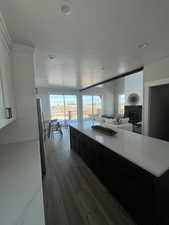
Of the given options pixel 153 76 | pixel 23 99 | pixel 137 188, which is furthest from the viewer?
pixel 153 76

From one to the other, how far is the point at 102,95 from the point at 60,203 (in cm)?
815

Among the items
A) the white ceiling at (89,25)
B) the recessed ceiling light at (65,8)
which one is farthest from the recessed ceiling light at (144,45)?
the recessed ceiling light at (65,8)

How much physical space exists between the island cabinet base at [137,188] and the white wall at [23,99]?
1.38 meters

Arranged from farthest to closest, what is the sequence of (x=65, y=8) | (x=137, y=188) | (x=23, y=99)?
(x=23, y=99) → (x=137, y=188) → (x=65, y=8)

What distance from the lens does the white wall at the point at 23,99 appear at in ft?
6.14

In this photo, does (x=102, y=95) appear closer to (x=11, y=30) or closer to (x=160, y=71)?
(x=160, y=71)

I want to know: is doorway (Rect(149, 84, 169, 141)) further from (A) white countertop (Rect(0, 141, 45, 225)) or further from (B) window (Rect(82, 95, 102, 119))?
(B) window (Rect(82, 95, 102, 119))

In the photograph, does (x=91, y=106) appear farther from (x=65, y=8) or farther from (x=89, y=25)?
(x=65, y=8)

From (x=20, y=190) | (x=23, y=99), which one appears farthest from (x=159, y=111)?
(x=20, y=190)

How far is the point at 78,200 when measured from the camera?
1.79 metres

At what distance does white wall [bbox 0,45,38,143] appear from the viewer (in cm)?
187

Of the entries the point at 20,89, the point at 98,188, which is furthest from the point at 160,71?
the point at 20,89

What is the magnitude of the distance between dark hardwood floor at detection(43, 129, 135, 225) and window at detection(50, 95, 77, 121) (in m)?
5.07

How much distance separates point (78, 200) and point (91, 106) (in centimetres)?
745
